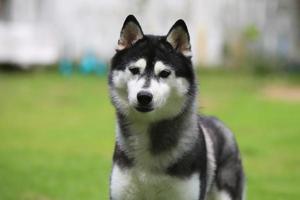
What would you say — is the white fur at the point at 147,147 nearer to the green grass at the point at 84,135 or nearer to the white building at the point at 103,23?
the green grass at the point at 84,135

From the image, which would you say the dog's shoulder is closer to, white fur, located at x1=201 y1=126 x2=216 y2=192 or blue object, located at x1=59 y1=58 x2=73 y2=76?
white fur, located at x1=201 y1=126 x2=216 y2=192

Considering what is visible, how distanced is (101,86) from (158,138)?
13.9 m

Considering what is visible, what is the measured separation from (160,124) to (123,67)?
0.52 meters

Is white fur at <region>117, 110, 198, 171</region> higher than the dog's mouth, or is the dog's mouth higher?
the dog's mouth

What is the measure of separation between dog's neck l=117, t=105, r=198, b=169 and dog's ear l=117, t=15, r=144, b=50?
1.79 feet

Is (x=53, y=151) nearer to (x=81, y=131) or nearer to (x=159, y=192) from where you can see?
(x=81, y=131)

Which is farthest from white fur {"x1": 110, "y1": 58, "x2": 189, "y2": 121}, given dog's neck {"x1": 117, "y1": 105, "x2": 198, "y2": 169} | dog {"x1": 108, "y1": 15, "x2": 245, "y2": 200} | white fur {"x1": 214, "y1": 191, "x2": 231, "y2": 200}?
white fur {"x1": 214, "y1": 191, "x2": 231, "y2": 200}

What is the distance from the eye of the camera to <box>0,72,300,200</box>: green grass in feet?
27.9

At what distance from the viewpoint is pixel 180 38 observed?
5.30m

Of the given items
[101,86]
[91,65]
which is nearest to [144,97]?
[101,86]

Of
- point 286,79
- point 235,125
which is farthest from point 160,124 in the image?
point 286,79

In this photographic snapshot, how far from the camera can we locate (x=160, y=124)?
530cm

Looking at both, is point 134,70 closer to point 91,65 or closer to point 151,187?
point 151,187

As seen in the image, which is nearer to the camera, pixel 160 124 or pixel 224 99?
pixel 160 124
